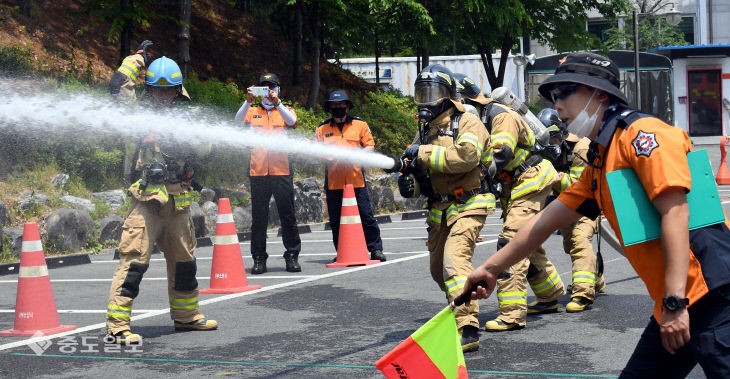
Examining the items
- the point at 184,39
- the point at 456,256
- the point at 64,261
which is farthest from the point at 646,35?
the point at 456,256

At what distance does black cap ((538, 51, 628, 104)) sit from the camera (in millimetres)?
3283

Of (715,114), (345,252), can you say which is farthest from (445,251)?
(715,114)

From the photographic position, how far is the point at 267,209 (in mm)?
10367

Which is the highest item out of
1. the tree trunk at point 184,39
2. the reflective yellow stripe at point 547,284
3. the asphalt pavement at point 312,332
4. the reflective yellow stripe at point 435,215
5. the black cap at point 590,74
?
the tree trunk at point 184,39

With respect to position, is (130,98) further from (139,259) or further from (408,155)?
(408,155)

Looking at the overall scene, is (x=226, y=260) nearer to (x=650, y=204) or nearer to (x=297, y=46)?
(x=650, y=204)

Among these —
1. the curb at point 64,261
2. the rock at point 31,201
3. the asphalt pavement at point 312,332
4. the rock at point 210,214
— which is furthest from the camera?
the rock at point 210,214

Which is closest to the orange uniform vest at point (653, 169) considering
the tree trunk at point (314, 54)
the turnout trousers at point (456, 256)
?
the turnout trousers at point (456, 256)

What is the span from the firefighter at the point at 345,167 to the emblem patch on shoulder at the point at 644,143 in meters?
7.79

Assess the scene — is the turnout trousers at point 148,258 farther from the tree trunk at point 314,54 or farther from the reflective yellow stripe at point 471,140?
the tree trunk at point 314,54

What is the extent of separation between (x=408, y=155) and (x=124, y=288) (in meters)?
2.19

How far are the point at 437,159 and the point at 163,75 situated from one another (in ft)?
6.88

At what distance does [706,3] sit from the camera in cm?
4766

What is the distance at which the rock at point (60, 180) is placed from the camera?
543 inches
